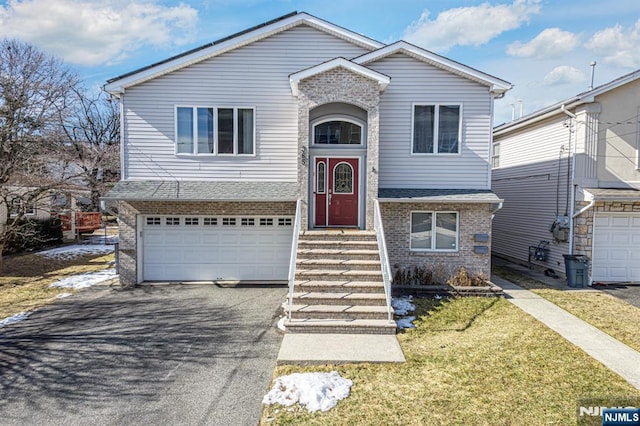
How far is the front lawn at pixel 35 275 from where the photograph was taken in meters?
9.61

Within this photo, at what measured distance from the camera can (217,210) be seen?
11.3 m

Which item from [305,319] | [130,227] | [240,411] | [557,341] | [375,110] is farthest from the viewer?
[130,227]

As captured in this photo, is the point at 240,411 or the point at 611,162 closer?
the point at 240,411

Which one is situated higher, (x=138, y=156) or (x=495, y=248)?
(x=138, y=156)

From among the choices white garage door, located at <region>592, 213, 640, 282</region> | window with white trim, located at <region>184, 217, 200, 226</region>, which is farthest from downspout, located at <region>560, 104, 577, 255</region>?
window with white trim, located at <region>184, 217, 200, 226</region>

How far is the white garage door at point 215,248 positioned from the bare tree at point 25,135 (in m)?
6.12

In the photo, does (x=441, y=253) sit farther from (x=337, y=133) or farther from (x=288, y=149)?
(x=288, y=149)

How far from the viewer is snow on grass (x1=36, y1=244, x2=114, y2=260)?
16625mm

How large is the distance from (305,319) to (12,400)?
15.8 ft

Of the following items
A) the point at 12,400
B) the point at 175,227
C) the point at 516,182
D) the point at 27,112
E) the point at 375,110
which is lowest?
the point at 12,400

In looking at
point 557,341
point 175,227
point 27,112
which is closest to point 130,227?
point 175,227

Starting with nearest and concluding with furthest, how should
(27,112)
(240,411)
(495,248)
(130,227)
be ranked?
(240,411)
(130,227)
(27,112)
(495,248)

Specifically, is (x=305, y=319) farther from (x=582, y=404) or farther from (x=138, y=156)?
(x=138, y=156)

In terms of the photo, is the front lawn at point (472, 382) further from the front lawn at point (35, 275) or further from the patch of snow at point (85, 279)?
the patch of snow at point (85, 279)
